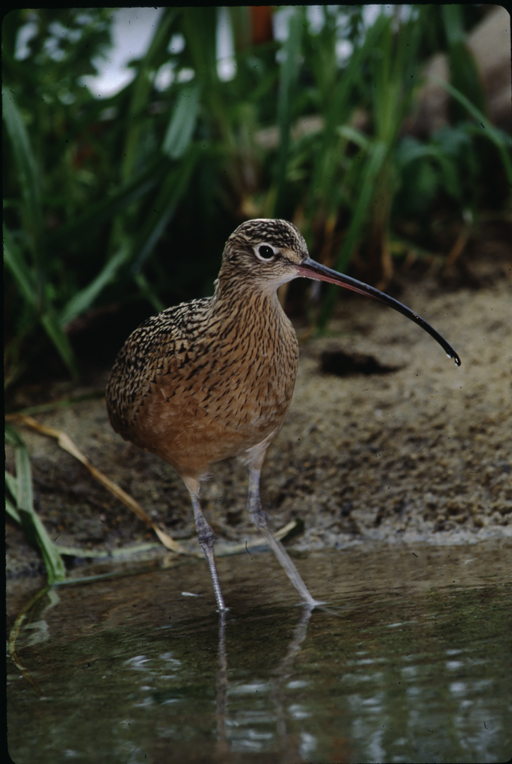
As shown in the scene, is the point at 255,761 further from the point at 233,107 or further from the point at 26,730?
the point at 233,107

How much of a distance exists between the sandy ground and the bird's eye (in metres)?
1.63

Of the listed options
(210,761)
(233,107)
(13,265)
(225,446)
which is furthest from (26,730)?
(233,107)

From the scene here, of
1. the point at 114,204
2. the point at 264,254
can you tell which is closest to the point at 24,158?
the point at 114,204

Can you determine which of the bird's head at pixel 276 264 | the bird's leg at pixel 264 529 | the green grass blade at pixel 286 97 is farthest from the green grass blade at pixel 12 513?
the green grass blade at pixel 286 97

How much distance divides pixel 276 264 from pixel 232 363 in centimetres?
46

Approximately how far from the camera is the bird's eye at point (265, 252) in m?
3.15

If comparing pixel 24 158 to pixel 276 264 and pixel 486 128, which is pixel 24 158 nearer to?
pixel 276 264

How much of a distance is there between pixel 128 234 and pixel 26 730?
4.06 meters

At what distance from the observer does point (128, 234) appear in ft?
19.1

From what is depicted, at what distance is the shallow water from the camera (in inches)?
81.6

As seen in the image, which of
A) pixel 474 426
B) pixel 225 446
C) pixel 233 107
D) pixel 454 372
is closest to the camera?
pixel 225 446

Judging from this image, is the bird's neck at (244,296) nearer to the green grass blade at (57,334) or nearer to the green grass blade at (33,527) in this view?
the green grass blade at (33,527)

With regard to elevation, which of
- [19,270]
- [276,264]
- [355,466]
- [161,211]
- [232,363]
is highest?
[161,211]

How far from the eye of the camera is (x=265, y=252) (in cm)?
318
